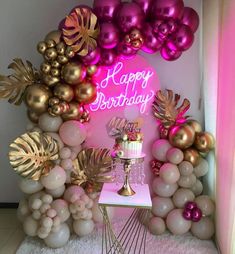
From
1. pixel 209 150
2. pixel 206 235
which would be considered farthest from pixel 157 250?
pixel 209 150

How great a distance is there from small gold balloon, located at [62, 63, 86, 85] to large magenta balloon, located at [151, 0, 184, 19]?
626 millimetres

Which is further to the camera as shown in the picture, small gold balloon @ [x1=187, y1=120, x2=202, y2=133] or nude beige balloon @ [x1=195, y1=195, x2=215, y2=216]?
small gold balloon @ [x1=187, y1=120, x2=202, y2=133]

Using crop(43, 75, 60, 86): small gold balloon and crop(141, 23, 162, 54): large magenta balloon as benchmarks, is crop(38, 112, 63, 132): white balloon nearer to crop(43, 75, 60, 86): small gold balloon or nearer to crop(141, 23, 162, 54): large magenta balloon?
crop(43, 75, 60, 86): small gold balloon

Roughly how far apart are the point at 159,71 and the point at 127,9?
640 millimetres

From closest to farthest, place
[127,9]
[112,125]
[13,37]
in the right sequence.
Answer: [127,9], [112,125], [13,37]

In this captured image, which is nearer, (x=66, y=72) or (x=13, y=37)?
(x=66, y=72)

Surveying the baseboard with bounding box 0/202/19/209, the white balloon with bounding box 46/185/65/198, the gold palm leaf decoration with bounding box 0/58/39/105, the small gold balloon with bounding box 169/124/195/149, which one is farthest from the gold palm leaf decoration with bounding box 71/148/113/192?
the baseboard with bounding box 0/202/19/209

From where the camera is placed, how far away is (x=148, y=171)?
243 centimetres

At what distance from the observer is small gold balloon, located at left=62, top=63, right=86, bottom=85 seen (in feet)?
6.84

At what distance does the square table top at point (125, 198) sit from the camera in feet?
5.82

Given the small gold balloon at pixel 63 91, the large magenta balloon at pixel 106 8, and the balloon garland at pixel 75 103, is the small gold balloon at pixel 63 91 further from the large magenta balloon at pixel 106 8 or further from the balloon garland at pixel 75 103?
the large magenta balloon at pixel 106 8

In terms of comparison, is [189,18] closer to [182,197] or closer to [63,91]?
[63,91]

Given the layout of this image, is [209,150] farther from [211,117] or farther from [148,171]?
[148,171]

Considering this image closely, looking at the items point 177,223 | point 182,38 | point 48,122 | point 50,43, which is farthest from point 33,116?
point 177,223
